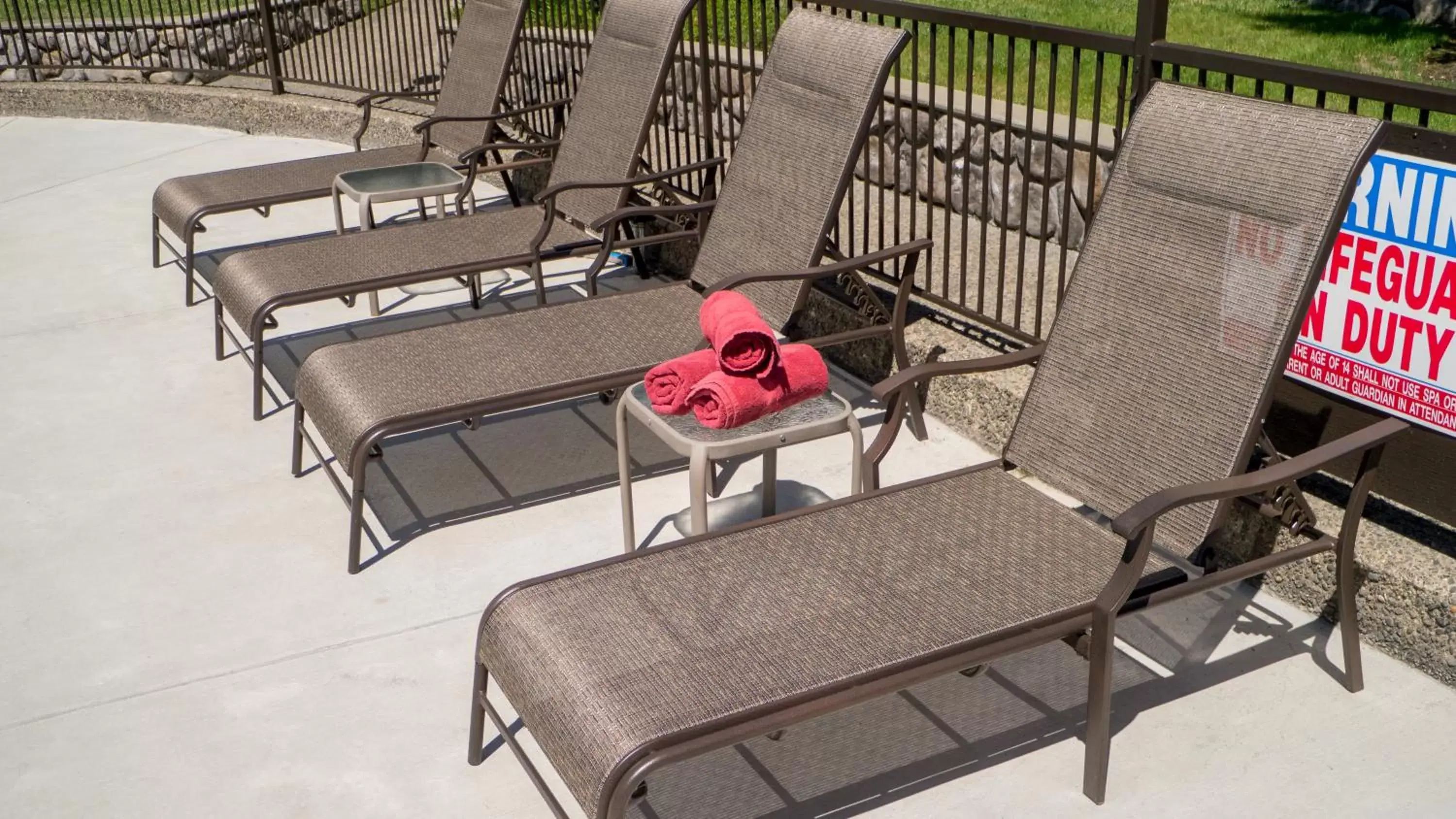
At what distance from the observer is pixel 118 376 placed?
5.73m

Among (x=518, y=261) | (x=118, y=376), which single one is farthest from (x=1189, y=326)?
(x=118, y=376)

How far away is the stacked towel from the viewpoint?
3.61 metres

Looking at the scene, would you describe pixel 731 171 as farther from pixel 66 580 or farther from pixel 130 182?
pixel 130 182

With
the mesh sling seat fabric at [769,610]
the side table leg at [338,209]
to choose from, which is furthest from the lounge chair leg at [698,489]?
the side table leg at [338,209]

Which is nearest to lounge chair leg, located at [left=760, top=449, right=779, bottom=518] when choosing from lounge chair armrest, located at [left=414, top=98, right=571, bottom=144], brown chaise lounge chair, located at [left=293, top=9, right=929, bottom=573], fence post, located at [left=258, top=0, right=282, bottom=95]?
brown chaise lounge chair, located at [left=293, top=9, right=929, bottom=573]

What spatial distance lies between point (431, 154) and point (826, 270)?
3.79m

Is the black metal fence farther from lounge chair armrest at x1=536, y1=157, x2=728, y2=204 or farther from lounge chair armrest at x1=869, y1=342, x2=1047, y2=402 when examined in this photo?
lounge chair armrest at x1=869, y1=342, x2=1047, y2=402

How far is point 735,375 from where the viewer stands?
3.64 metres

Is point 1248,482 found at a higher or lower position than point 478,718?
higher

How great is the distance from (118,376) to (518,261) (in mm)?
1790

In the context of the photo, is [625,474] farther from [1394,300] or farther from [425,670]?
[1394,300]

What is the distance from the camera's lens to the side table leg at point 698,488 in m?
3.48

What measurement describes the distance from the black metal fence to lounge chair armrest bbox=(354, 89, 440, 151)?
1.14 ft

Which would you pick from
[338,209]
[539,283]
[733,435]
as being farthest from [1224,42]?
[733,435]
